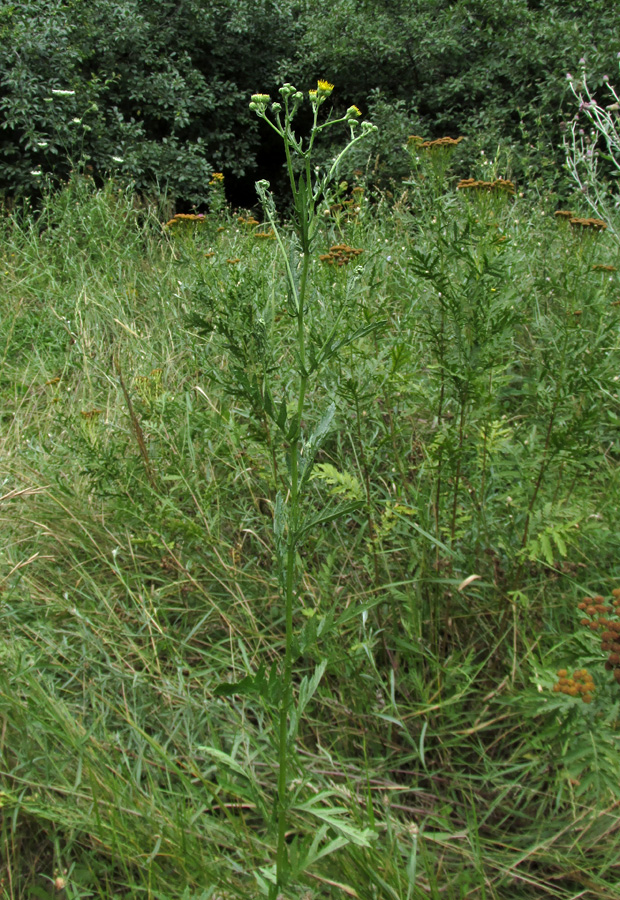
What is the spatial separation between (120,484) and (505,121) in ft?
22.5

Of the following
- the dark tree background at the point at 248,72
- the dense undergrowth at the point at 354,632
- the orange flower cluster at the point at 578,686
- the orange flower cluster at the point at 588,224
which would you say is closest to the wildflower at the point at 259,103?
the dense undergrowth at the point at 354,632

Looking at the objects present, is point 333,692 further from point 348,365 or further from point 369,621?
point 348,365

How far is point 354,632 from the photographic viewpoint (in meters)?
1.94

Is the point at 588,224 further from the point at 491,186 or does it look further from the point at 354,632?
the point at 354,632

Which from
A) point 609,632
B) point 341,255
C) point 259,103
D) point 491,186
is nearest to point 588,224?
point 491,186

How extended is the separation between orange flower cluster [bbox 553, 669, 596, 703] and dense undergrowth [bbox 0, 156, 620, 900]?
0.06ft

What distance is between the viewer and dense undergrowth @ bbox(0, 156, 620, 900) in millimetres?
1386

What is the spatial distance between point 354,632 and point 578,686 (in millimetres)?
752

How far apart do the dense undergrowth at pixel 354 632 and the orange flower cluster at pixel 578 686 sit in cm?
2

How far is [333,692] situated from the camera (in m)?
1.86

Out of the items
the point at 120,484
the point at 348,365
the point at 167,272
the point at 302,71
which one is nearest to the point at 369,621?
the point at 348,365

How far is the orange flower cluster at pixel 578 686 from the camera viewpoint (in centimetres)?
128

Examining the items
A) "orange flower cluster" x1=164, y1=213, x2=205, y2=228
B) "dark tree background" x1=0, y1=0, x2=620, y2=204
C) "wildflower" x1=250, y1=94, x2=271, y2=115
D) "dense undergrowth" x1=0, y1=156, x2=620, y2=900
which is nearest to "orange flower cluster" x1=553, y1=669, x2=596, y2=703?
"dense undergrowth" x1=0, y1=156, x2=620, y2=900

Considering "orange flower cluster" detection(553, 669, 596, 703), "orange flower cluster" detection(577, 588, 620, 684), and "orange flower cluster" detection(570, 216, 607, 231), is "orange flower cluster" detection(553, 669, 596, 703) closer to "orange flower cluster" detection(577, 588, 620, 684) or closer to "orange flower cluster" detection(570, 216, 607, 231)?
"orange flower cluster" detection(577, 588, 620, 684)
